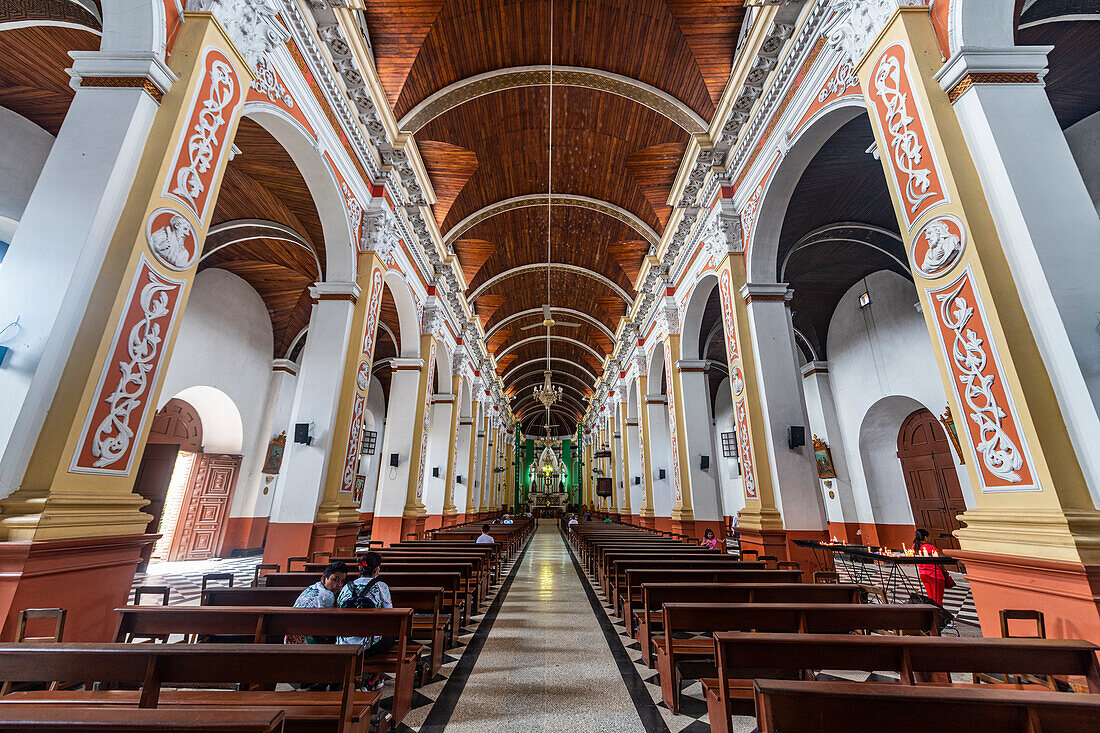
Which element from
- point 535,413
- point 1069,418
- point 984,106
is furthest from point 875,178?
point 535,413

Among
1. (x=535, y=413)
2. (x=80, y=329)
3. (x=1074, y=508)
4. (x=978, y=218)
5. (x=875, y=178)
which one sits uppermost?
(x=535, y=413)

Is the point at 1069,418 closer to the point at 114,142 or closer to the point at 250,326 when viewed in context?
the point at 114,142

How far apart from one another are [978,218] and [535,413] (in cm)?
3316

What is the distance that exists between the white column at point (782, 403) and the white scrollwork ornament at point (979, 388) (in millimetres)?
2781

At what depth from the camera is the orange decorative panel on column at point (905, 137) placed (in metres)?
3.25

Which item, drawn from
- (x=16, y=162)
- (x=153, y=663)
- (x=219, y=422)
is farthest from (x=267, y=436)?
(x=153, y=663)

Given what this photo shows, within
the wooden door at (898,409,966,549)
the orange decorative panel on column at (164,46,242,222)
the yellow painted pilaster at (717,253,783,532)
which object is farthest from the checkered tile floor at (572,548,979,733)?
the wooden door at (898,409,966,549)

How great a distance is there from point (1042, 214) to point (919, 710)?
10.7ft

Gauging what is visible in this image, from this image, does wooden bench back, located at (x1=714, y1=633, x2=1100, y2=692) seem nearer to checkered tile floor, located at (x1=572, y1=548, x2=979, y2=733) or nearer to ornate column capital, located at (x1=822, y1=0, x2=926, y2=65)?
checkered tile floor, located at (x1=572, y1=548, x2=979, y2=733)

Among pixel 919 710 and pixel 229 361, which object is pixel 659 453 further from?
pixel 919 710

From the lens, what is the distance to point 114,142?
2881mm

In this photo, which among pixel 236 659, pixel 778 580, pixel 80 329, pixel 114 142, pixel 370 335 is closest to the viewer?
pixel 236 659

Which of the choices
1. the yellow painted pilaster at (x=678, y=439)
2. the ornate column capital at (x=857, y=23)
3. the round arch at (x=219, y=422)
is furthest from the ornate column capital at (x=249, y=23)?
the yellow painted pilaster at (x=678, y=439)

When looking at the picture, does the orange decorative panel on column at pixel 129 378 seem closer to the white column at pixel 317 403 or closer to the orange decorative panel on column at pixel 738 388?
the white column at pixel 317 403
